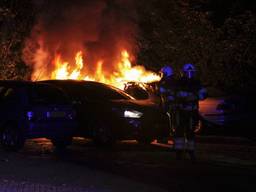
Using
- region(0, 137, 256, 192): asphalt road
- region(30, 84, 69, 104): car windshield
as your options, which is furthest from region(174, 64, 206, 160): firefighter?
region(30, 84, 69, 104): car windshield

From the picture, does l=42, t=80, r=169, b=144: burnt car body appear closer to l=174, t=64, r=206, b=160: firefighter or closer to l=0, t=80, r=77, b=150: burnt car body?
l=0, t=80, r=77, b=150: burnt car body

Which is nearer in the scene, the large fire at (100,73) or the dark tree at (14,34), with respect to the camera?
the dark tree at (14,34)

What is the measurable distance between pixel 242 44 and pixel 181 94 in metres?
9.93

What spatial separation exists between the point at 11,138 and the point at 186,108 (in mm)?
3693

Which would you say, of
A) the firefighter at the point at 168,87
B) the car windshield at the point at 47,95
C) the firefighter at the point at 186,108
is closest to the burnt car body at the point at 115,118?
the car windshield at the point at 47,95

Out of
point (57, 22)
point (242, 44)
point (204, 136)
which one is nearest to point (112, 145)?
point (204, 136)

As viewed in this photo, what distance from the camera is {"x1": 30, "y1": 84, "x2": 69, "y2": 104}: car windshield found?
12.3 m

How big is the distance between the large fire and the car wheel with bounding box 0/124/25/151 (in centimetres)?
901

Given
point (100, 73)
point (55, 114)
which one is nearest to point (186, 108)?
point (55, 114)

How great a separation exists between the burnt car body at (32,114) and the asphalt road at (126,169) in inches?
15.2

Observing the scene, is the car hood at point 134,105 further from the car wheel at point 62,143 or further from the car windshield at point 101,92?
the car wheel at point 62,143

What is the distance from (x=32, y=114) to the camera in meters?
12.0

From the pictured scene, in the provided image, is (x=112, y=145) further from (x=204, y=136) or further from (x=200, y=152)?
(x=204, y=136)

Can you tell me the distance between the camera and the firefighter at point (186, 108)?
1090 cm
